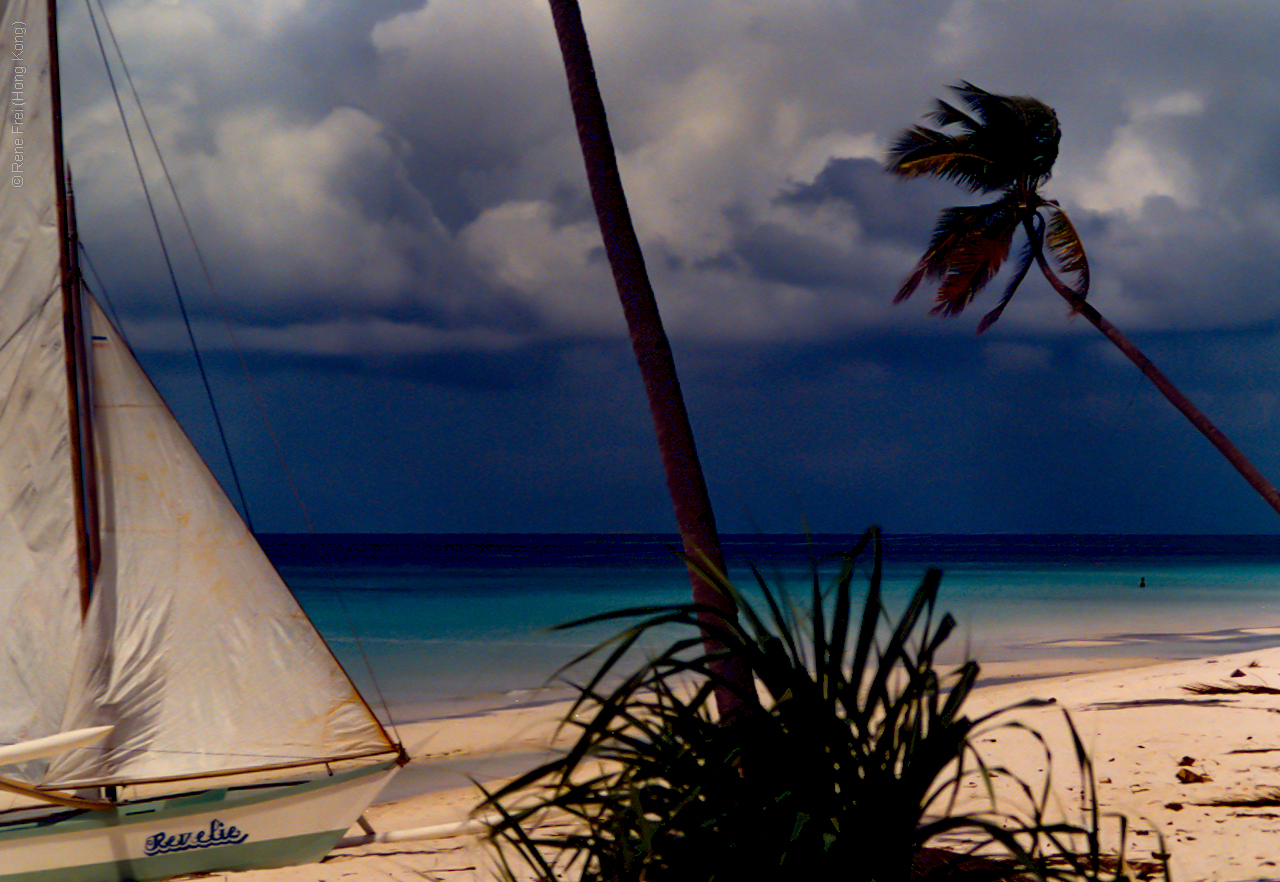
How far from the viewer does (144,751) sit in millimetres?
6859

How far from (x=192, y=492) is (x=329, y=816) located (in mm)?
2397

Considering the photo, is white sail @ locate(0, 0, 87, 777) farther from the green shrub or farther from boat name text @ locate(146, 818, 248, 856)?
the green shrub

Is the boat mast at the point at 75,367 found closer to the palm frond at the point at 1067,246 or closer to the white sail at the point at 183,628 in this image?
the white sail at the point at 183,628

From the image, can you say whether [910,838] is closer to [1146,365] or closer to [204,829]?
[204,829]

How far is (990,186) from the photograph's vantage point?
1142cm

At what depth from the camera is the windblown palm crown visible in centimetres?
1116

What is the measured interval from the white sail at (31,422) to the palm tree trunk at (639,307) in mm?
4291

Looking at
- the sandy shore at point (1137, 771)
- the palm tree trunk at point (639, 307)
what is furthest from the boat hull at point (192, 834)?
the palm tree trunk at point (639, 307)

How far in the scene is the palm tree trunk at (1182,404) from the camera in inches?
336

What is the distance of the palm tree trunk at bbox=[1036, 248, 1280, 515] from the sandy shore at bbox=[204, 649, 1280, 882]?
6.21 ft

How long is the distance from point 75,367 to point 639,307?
178 inches

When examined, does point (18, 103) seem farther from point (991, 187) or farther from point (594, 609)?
point (594, 609)

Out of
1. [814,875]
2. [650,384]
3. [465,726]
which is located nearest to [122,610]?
[650,384]

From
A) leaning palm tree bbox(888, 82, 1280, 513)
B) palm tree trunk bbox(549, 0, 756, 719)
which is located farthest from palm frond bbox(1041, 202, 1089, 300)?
palm tree trunk bbox(549, 0, 756, 719)
